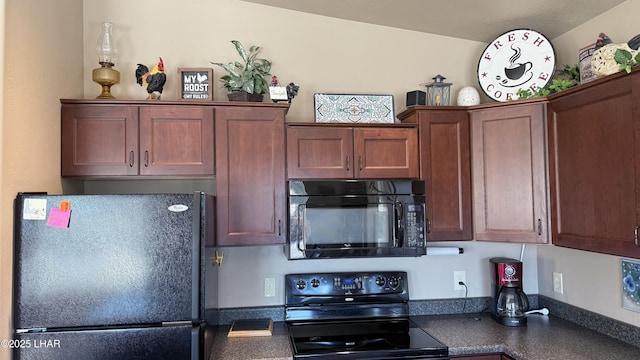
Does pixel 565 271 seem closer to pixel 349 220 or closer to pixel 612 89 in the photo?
pixel 612 89

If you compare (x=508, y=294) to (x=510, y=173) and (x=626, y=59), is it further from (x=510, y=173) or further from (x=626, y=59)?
(x=626, y=59)

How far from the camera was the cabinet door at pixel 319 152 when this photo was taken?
2.28m

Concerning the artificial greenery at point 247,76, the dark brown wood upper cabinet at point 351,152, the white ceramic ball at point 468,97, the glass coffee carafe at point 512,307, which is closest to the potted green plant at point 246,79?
the artificial greenery at point 247,76

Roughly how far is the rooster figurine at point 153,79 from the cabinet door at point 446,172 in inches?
55.6

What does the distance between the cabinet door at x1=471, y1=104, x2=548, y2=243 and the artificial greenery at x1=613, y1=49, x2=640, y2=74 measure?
54 cm

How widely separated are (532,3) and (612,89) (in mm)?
693

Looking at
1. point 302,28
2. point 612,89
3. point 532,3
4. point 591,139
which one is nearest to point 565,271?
point 591,139

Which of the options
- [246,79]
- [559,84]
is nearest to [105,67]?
[246,79]

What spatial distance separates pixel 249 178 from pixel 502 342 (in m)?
1.52

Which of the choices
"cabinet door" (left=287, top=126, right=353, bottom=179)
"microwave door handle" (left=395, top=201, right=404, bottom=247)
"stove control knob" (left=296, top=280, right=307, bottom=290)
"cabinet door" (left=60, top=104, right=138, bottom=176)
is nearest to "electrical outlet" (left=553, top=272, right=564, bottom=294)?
"microwave door handle" (left=395, top=201, right=404, bottom=247)

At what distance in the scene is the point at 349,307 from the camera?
99.4 inches

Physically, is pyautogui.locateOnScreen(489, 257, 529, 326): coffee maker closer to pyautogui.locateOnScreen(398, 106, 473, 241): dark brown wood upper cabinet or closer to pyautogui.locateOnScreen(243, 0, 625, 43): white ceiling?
pyautogui.locateOnScreen(398, 106, 473, 241): dark brown wood upper cabinet

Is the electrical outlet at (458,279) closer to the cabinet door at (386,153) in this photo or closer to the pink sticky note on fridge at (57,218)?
the cabinet door at (386,153)

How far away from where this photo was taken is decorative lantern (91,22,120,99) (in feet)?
7.37
